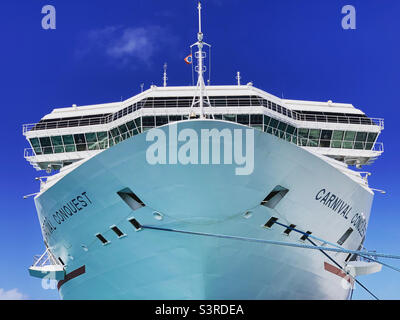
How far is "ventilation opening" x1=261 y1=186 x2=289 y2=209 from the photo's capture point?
15.5 meters

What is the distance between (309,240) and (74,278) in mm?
8777

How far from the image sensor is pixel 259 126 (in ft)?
69.3

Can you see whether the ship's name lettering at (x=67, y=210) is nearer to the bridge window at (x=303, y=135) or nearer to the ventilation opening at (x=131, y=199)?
the ventilation opening at (x=131, y=199)

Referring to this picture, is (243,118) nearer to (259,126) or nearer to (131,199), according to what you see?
(259,126)

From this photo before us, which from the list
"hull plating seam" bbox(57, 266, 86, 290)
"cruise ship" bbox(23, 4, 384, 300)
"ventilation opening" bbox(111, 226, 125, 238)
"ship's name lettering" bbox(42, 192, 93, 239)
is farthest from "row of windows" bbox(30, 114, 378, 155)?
"hull plating seam" bbox(57, 266, 86, 290)

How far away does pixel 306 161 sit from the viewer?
51.4ft

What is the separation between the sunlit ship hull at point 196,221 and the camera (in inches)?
574

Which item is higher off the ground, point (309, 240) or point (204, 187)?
point (204, 187)

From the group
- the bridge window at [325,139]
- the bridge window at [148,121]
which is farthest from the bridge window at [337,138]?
the bridge window at [148,121]

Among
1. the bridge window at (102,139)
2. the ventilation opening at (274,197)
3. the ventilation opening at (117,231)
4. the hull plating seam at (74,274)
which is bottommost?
the hull plating seam at (74,274)

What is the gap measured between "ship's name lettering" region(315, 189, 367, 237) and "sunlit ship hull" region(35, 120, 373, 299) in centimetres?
14

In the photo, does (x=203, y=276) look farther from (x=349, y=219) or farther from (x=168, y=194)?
(x=349, y=219)
